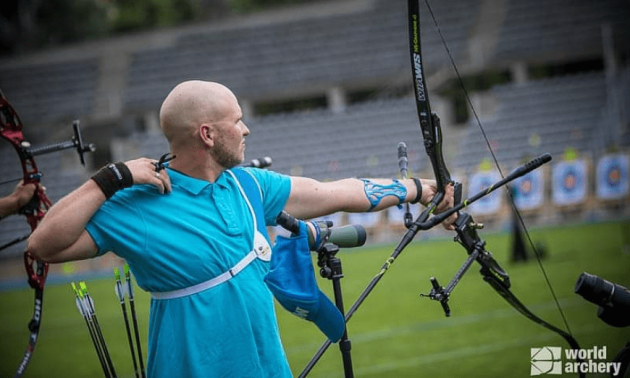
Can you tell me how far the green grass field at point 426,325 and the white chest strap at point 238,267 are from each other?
332 cm

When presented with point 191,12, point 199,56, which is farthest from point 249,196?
point 191,12

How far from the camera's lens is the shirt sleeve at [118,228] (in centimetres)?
263

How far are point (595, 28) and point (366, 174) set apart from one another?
7.27 m

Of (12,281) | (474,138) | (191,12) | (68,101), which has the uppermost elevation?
(191,12)

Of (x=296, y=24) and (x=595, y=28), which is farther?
(x=296, y=24)

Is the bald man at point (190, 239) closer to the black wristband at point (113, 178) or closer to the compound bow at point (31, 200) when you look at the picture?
the black wristband at point (113, 178)

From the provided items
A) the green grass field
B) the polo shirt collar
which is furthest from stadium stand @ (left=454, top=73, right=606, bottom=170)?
the polo shirt collar

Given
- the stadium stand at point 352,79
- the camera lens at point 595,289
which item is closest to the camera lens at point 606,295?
the camera lens at point 595,289

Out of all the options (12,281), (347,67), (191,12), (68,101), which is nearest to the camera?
(12,281)

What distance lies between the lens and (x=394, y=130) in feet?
69.5

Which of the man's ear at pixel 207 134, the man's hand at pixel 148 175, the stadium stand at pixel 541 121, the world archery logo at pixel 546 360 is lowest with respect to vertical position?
the stadium stand at pixel 541 121

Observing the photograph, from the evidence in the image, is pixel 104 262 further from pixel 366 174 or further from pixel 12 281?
pixel 366 174

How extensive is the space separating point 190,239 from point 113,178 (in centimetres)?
30

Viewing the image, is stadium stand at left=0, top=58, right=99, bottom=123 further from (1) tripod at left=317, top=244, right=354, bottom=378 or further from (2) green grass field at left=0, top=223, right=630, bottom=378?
(1) tripod at left=317, top=244, right=354, bottom=378
